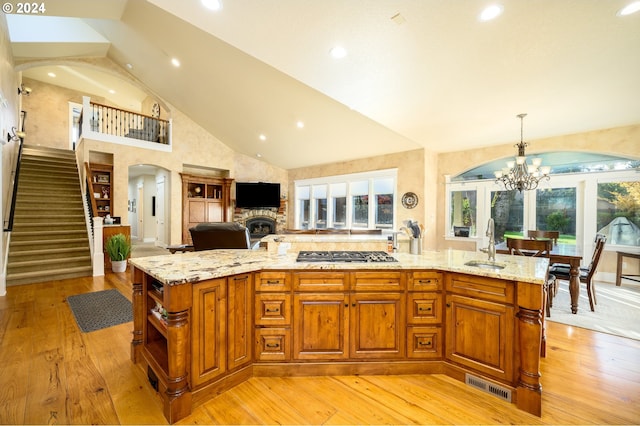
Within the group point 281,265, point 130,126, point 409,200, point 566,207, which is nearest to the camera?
point 281,265

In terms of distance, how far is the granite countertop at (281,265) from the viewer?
5.86ft

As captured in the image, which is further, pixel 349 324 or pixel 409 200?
pixel 409 200

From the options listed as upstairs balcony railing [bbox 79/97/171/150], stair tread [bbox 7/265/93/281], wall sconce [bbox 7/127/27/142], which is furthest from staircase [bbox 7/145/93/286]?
upstairs balcony railing [bbox 79/97/171/150]

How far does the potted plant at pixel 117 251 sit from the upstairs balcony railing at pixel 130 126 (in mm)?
2984

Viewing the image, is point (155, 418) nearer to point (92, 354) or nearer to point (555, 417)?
point (92, 354)

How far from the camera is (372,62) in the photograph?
11.4 feet

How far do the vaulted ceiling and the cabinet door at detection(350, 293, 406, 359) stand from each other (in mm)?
2771

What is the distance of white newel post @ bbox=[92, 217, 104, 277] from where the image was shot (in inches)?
204

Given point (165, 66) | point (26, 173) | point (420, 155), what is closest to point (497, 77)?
point (420, 155)

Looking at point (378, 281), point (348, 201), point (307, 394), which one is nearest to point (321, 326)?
point (307, 394)

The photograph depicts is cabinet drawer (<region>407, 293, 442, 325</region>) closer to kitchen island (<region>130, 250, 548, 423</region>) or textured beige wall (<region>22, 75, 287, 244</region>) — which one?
kitchen island (<region>130, 250, 548, 423</region>)

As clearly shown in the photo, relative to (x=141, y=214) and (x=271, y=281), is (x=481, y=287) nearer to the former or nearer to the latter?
(x=271, y=281)

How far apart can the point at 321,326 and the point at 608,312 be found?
13.2ft

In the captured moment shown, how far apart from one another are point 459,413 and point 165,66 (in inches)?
295
